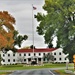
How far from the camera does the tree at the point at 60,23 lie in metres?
67.0

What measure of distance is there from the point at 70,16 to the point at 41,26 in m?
6.16

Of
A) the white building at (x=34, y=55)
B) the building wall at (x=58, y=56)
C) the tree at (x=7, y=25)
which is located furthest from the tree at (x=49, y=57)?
the tree at (x=7, y=25)

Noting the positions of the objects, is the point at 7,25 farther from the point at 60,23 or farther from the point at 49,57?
the point at 49,57

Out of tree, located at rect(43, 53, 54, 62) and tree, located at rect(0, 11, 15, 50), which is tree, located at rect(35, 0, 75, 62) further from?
tree, located at rect(43, 53, 54, 62)

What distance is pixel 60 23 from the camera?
67188 mm

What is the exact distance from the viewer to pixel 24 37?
365 feet

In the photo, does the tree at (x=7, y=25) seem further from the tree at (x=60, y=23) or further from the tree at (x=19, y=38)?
the tree at (x=19, y=38)

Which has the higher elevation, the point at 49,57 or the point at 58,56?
the point at 58,56

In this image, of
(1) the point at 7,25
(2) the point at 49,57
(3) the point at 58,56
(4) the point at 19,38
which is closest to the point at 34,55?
(2) the point at 49,57

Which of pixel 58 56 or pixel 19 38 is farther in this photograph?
pixel 58 56

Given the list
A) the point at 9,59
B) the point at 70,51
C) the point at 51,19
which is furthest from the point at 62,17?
the point at 9,59

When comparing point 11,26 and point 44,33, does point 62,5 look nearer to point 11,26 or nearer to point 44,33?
point 44,33

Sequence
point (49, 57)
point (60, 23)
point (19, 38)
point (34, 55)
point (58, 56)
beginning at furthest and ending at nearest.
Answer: point (58, 56) < point (34, 55) < point (49, 57) < point (19, 38) < point (60, 23)

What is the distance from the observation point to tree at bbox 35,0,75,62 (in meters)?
67.0
